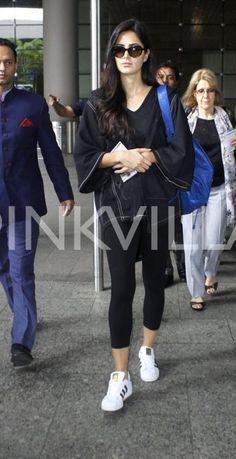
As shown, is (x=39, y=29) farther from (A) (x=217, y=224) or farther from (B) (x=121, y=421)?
(B) (x=121, y=421)

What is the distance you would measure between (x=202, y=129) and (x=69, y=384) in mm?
2242

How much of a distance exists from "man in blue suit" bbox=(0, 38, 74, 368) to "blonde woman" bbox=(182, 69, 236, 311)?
133 centimetres

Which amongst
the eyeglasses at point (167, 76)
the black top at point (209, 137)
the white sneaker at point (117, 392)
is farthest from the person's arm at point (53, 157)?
the eyeglasses at point (167, 76)

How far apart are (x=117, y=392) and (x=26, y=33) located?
70.0 ft

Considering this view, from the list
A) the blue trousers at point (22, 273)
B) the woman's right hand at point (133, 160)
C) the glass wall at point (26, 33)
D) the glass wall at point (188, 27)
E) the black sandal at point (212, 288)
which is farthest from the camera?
the glass wall at point (188, 27)

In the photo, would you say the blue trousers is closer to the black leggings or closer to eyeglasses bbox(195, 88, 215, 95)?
the black leggings

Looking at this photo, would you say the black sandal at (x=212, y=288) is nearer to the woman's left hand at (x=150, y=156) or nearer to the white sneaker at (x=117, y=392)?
the white sneaker at (x=117, y=392)

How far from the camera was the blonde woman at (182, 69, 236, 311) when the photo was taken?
15.9 feet

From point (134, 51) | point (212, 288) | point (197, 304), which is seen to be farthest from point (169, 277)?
point (134, 51)

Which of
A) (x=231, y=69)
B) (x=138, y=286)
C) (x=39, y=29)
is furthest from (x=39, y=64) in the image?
(x=138, y=286)

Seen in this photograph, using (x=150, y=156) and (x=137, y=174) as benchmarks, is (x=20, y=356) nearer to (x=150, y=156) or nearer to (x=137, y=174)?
(x=137, y=174)

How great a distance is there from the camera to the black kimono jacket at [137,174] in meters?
3.27

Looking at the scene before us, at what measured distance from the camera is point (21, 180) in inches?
153

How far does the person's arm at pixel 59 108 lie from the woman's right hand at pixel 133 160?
1739 millimetres
